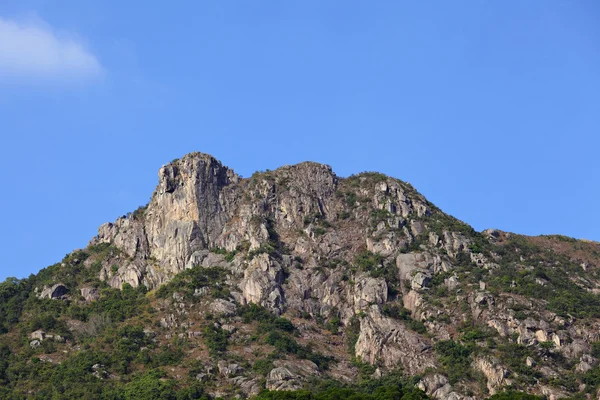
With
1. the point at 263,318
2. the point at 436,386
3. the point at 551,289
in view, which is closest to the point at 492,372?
the point at 436,386

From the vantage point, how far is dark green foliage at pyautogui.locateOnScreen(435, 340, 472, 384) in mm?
171250

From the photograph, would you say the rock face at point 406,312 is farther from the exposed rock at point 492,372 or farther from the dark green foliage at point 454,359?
the dark green foliage at point 454,359

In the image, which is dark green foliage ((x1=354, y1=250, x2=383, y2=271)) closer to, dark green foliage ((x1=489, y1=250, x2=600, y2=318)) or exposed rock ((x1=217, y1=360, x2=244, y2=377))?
dark green foliage ((x1=489, y1=250, x2=600, y2=318))

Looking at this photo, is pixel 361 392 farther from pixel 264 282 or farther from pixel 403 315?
pixel 264 282

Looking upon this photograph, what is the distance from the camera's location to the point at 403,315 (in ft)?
614

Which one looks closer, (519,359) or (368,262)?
(519,359)

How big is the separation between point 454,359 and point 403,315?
14.0 m

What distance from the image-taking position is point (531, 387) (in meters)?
168

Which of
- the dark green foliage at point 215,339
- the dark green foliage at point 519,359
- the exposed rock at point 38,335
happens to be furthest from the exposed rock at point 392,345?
the exposed rock at point 38,335

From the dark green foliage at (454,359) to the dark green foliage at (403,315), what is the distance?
5026mm

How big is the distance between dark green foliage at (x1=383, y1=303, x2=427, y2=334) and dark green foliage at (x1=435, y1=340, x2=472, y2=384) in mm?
5026

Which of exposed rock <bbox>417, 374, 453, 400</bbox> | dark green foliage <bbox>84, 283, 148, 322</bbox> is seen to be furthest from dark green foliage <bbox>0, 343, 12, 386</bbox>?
exposed rock <bbox>417, 374, 453, 400</bbox>

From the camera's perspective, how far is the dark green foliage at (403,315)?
7229 inches

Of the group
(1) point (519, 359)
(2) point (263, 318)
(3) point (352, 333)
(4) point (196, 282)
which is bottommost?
(1) point (519, 359)
